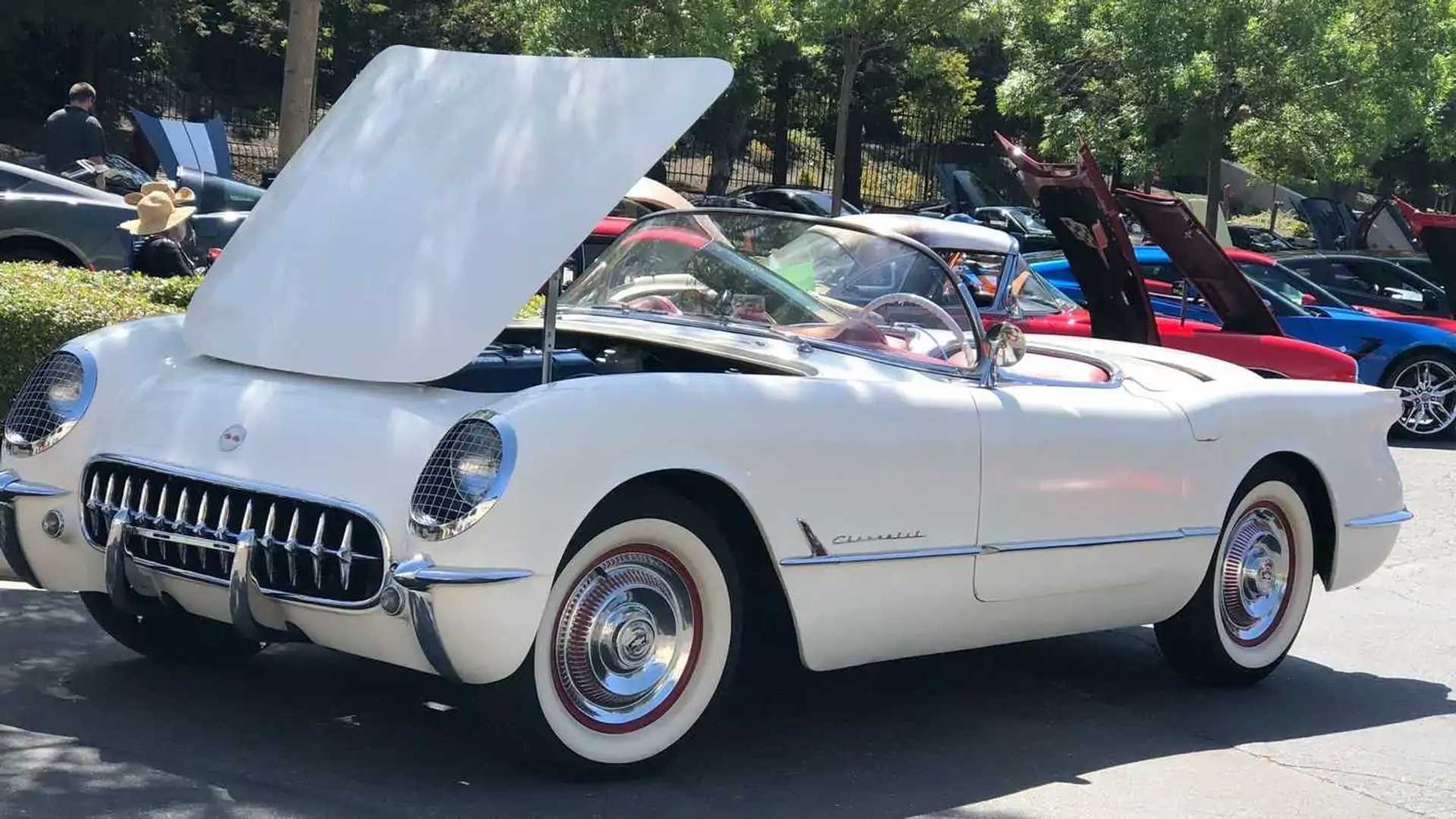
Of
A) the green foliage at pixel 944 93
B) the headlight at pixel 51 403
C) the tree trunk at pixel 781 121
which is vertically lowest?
the headlight at pixel 51 403

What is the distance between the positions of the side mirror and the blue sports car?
8.08m

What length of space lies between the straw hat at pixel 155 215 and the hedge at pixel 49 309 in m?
2.39

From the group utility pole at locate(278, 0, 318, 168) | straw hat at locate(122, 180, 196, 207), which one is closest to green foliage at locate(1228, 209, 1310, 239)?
straw hat at locate(122, 180, 196, 207)

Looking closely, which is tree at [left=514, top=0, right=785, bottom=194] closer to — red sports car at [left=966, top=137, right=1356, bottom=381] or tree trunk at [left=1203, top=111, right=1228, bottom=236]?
tree trunk at [left=1203, top=111, right=1228, bottom=236]

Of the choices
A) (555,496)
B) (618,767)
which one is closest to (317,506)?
(555,496)

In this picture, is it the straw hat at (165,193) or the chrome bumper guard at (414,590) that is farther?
the straw hat at (165,193)

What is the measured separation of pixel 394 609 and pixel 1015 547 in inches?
78.5

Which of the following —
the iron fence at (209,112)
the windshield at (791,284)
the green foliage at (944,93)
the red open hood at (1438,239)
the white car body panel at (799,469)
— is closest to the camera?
the white car body panel at (799,469)

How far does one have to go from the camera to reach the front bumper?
12.8 feet

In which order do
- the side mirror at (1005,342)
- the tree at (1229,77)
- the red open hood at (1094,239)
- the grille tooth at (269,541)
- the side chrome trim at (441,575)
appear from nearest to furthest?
the side chrome trim at (441,575) < the grille tooth at (269,541) < the side mirror at (1005,342) < the red open hood at (1094,239) < the tree at (1229,77)

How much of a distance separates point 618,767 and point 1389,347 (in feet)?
35.5

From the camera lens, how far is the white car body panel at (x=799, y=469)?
13.2 feet

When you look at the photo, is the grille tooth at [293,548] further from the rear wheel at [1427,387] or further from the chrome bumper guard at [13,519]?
the rear wheel at [1427,387]

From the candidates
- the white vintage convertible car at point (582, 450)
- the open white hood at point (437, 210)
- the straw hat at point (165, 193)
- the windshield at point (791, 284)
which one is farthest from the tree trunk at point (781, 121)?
the open white hood at point (437, 210)
